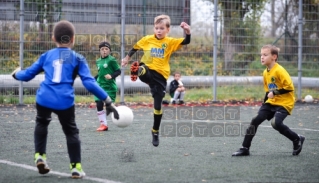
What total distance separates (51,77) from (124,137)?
3.79m

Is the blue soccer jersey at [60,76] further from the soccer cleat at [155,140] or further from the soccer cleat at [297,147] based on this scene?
the soccer cleat at [297,147]

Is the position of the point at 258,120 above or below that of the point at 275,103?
below

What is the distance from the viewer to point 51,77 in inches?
234

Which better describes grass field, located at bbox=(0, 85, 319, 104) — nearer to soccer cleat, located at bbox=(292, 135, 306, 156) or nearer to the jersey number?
soccer cleat, located at bbox=(292, 135, 306, 156)

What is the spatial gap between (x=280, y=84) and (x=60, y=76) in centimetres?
340

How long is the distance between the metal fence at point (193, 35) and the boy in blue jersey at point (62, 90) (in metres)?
10.3

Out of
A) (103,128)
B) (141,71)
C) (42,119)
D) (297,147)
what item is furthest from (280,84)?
(103,128)

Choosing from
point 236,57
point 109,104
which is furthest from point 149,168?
point 236,57

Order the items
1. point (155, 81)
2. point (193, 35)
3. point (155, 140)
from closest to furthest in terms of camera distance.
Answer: point (155, 140) < point (155, 81) < point (193, 35)

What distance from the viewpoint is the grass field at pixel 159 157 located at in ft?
19.9

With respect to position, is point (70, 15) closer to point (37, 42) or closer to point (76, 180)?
point (37, 42)

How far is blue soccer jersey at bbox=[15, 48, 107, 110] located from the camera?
19.5 feet

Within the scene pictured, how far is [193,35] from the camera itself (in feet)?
59.9

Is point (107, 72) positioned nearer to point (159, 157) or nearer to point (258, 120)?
point (159, 157)
